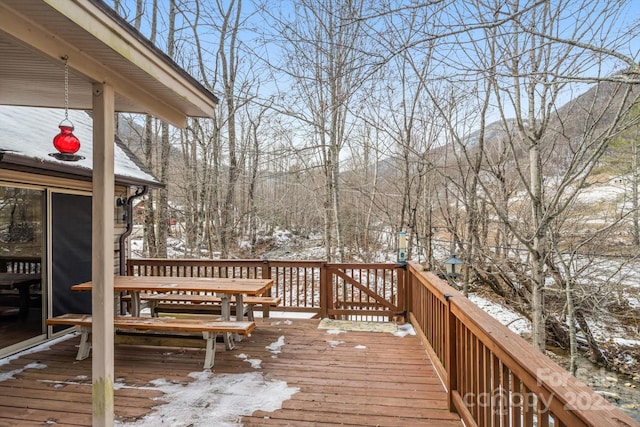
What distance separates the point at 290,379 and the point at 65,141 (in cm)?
248

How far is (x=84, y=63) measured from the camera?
1874 millimetres

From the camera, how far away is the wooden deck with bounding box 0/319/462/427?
2.38 metres

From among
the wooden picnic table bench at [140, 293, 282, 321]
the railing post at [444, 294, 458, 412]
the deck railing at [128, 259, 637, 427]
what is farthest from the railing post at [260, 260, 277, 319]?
the railing post at [444, 294, 458, 412]

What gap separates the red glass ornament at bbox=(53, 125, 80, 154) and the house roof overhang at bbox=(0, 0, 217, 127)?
333 millimetres

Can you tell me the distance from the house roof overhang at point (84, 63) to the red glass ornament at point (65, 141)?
0.33m

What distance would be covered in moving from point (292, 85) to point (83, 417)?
7222mm

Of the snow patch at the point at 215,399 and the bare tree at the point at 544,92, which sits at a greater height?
the bare tree at the point at 544,92

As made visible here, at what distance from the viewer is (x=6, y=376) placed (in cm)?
298

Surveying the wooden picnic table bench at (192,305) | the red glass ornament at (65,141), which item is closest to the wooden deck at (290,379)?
Answer: the wooden picnic table bench at (192,305)

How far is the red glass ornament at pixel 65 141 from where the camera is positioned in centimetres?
207

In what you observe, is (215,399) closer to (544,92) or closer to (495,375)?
(495,375)

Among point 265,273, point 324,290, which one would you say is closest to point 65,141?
point 265,273

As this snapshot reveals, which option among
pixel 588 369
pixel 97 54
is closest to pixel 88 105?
pixel 97 54

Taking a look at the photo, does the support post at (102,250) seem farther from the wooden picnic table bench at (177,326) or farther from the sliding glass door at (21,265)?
the sliding glass door at (21,265)
